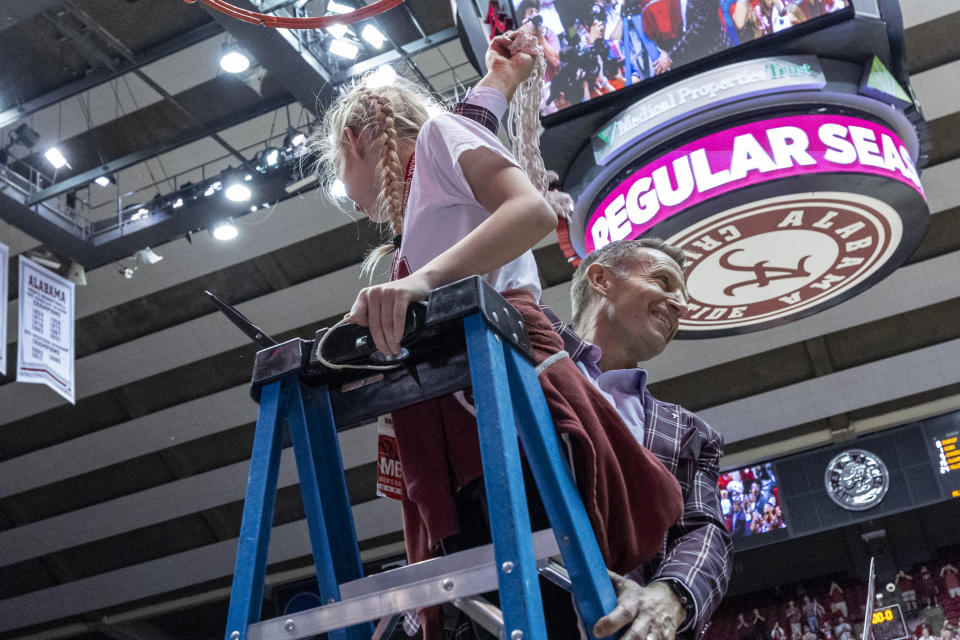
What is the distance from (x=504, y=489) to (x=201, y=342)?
11978mm

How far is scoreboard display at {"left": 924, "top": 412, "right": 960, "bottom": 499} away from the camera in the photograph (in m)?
11.7

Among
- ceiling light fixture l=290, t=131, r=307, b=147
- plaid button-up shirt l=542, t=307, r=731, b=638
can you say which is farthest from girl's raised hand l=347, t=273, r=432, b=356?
ceiling light fixture l=290, t=131, r=307, b=147

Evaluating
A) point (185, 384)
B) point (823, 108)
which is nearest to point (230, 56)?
point (823, 108)

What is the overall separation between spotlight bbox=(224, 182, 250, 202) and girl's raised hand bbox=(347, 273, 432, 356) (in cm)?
811

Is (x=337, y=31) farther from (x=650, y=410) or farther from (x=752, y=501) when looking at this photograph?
(x=752, y=501)

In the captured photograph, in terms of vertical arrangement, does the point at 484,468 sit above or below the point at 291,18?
below

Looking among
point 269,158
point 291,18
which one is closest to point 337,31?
point 269,158

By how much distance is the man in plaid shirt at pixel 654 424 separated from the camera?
1.46m

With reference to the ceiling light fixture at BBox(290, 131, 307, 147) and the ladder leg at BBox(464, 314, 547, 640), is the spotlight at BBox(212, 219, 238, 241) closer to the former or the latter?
the ceiling light fixture at BBox(290, 131, 307, 147)

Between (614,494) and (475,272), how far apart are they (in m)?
0.40

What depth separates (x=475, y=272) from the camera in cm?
146

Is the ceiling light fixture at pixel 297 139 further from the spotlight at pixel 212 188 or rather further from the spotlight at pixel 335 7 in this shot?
the spotlight at pixel 335 7

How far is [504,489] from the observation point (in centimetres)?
120

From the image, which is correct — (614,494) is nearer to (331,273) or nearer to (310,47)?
(310,47)
